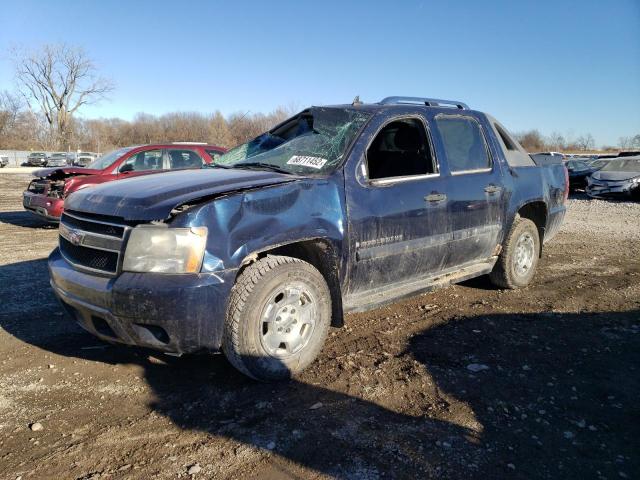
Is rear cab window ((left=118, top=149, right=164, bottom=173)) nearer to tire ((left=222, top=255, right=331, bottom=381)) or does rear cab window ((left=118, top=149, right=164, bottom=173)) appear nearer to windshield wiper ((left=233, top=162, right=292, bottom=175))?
windshield wiper ((left=233, top=162, right=292, bottom=175))

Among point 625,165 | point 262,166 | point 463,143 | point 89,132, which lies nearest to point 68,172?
point 262,166

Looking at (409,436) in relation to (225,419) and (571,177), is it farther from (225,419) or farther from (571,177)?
(571,177)

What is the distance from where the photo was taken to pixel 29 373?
3.44 m

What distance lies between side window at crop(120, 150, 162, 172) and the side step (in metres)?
7.02

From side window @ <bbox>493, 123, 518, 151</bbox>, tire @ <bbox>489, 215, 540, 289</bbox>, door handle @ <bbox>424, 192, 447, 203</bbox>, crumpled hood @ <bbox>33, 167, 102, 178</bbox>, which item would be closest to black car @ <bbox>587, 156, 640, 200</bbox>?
tire @ <bbox>489, 215, 540, 289</bbox>

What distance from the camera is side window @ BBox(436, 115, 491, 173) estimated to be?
4.51 m

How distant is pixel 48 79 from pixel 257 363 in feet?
262

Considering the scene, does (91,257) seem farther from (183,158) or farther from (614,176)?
(614,176)

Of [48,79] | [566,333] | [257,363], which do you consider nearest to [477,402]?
[257,363]

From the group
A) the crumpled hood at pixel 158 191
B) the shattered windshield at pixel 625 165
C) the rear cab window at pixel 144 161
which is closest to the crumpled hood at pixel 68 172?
the rear cab window at pixel 144 161

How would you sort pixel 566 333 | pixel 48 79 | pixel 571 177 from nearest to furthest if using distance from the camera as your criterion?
pixel 566 333, pixel 571 177, pixel 48 79

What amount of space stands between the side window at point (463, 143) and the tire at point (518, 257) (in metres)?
0.89

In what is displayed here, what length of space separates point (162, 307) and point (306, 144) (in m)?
1.86

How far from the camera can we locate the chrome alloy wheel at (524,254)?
5.43m
